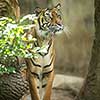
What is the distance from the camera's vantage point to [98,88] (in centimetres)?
386

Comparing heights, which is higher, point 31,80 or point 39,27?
point 39,27

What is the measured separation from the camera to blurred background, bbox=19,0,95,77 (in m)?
5.62

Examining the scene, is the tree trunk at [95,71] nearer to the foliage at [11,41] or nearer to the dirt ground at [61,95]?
the dirt ground at [61,95]

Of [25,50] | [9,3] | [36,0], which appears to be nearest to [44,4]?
[36,0]

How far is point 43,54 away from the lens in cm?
364

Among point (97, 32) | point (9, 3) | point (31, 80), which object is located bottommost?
point (31, 80)

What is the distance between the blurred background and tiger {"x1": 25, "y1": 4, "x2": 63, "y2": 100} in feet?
6.35

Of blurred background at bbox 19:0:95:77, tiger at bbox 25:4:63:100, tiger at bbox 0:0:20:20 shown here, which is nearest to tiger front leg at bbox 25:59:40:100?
tiger at bbox 25:4:63:100

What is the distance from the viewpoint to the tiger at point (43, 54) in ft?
11.8

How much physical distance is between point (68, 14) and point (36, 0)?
51 centimetres

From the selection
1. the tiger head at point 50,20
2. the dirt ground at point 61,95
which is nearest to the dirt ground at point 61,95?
the dirt ground at point 61,95

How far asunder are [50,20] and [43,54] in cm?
32

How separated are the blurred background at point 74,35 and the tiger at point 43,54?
6.35 ft

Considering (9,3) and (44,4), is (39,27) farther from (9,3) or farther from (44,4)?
(44,4)
